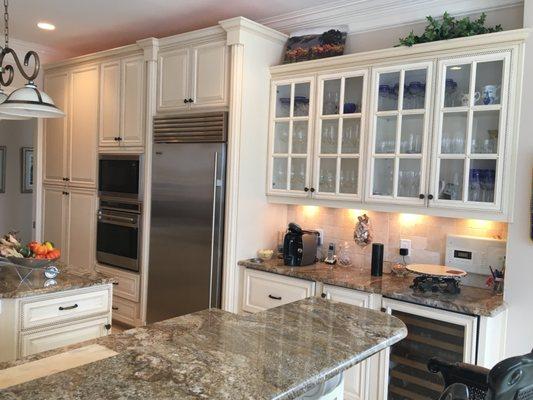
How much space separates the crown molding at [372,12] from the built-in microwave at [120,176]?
1.65 m

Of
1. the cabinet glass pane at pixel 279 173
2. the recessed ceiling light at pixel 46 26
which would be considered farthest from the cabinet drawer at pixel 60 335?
the recessed ceiling light at pixel 46 26

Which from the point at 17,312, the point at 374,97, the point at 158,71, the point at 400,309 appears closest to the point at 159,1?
the point at 158,71

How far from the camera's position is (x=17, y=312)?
2.29m

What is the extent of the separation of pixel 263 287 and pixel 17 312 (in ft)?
5.22

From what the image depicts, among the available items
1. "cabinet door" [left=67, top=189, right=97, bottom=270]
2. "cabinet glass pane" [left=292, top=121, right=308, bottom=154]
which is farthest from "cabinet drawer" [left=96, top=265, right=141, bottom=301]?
"cabinet glass pane" [left=292, top=121, right=308, bottom=154]

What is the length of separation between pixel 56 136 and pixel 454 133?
396cm

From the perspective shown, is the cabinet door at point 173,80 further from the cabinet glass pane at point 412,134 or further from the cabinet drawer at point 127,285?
the cabinet glass pane at point 412,134

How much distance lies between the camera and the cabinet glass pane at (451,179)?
275 centimetres

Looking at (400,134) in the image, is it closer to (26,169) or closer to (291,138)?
(291,138)

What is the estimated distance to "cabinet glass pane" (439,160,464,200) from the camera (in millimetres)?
2748

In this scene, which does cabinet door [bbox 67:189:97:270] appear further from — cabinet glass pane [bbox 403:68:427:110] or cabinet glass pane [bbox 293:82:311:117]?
cabinet glass pane [bbox 403:68:427:110]

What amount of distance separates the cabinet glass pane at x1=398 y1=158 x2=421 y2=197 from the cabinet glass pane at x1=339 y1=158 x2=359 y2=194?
32cm

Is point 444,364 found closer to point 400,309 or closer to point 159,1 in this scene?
point 400,309

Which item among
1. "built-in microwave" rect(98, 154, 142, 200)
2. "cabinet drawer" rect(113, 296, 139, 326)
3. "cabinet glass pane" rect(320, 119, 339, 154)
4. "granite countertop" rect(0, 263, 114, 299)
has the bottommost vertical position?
"cabinet drawer" rect(113, 296, 139, 326)
